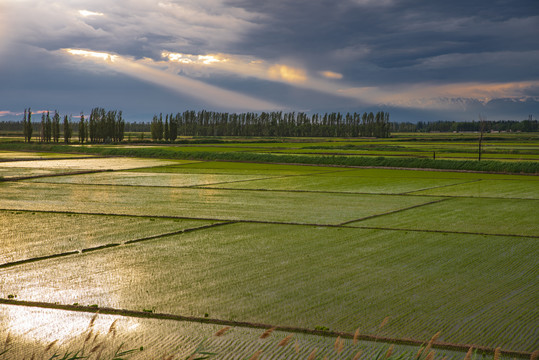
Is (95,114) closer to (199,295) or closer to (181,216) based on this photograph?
(181,216)

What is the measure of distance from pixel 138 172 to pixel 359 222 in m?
28.7

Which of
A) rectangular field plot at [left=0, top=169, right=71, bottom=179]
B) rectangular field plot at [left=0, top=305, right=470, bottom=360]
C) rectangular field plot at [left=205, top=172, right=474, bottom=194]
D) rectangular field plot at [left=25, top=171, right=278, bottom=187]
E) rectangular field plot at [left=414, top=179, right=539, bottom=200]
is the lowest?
rectangular field plot at [left=0, top=169, right=71, bottom=179]

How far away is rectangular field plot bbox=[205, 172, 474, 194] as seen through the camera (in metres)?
32.3

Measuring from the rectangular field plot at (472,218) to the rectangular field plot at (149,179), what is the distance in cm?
1608

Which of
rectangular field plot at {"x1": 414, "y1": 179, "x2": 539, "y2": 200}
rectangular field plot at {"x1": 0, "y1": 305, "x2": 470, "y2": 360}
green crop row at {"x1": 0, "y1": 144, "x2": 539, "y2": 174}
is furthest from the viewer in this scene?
green crop row at {"x1": 0, "y1": 144, "x2": 539, "y2": 174}

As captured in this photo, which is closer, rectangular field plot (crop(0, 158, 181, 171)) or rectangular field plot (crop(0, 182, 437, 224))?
rectangular field plot (crop(0, 182, 437, 224))

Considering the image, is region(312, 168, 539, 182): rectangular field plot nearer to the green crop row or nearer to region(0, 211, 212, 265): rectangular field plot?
the green crop row

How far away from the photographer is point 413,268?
41.5ft

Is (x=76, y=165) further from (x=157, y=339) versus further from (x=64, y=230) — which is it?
(x=157, y=339)

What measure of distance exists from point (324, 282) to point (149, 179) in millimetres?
28637

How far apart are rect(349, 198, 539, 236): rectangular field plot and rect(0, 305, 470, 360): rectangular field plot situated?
11.2 meters

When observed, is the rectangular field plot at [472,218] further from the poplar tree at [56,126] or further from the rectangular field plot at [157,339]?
the poplar tree at [56,126]

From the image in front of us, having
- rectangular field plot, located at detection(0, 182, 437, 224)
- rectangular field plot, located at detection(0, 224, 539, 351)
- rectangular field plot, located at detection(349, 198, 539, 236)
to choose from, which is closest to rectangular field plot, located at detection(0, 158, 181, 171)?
rectangular field plot, located at detection(0, 182, 437, 224)

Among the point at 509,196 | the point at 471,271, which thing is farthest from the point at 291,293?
the point at 509,196
